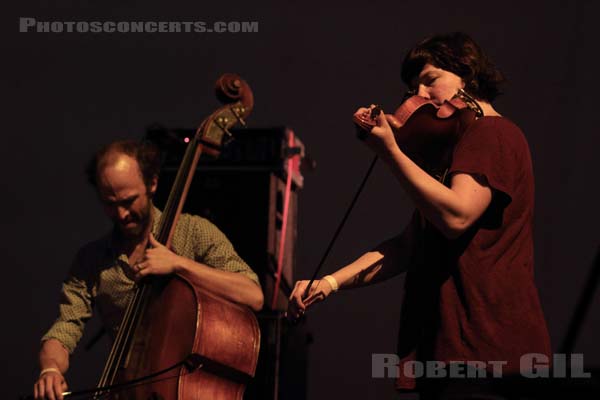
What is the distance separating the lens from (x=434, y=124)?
171cm

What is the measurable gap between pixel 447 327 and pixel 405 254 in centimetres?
35

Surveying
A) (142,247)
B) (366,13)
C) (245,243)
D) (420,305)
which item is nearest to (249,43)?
(366,13)

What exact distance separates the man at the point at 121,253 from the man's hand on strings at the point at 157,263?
0.17 metres

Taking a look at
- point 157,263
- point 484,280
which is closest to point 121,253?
point 157,263

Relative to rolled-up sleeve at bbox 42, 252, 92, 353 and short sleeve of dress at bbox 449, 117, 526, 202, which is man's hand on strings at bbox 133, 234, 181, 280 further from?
short sleeve of dress at bbox 449, 117, 526, 202

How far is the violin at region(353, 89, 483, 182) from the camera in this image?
5.57 ft

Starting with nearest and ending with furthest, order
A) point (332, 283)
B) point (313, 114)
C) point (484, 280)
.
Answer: point (484, 280), point (332, 283), point (313, 114)

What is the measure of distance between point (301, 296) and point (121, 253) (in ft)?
3.17

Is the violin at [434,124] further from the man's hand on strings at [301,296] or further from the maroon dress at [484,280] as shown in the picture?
the man's hand on strings at [301,296]

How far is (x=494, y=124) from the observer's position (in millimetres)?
1665

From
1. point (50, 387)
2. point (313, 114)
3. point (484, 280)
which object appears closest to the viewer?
point (484, 280)

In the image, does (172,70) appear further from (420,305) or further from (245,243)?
(420,305)

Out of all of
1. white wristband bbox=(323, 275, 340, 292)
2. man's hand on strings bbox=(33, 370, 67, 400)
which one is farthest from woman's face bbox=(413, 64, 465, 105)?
man's hand on strings bbox=(33, 370, 67, 400)

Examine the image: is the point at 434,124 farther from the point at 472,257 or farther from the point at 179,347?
the point at 179,347
